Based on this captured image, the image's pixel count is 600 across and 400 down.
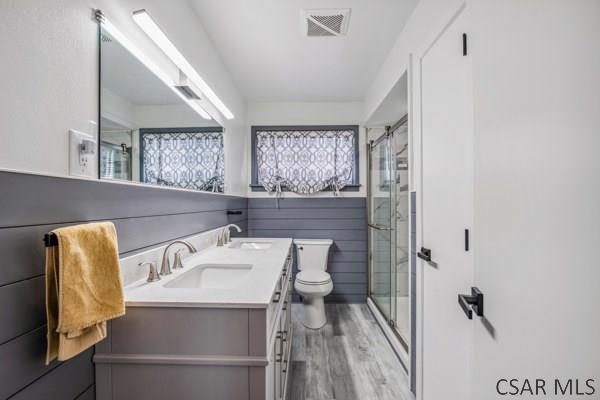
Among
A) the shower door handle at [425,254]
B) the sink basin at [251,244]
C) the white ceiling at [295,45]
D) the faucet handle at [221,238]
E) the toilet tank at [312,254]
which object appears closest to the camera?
the shower door handle at [425,254]

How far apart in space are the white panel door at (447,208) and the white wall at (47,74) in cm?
141

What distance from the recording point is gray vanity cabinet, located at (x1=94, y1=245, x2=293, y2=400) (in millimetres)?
840

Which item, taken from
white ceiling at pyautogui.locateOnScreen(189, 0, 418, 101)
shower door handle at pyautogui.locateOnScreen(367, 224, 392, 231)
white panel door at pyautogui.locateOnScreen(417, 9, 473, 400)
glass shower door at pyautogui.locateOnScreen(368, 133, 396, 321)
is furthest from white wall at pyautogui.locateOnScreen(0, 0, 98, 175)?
shower door handle at pyautogui.locateOnScreen(367, 224, 392, 231)

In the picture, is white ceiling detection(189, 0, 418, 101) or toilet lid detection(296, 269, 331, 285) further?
toilet lid detection(296, 269, 331, 285)

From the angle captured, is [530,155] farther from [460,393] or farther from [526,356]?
[460,393]

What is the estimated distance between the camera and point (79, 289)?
2.17 ft

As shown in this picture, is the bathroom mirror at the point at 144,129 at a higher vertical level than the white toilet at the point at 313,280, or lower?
higher

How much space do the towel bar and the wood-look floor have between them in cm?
157

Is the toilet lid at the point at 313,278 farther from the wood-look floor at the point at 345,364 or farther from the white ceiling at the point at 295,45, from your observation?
the white ceiling at the point at 295,45

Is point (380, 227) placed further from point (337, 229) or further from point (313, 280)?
point (313, 280)

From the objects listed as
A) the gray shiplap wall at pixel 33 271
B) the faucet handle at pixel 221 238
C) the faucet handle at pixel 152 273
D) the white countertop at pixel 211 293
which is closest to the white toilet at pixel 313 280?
the faucet handle at pixel 221 238

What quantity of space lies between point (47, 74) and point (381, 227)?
8.60 feet

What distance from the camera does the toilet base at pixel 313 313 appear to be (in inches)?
94.1

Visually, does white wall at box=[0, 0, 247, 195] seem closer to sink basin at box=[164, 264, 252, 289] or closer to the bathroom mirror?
the bathroom mirror
